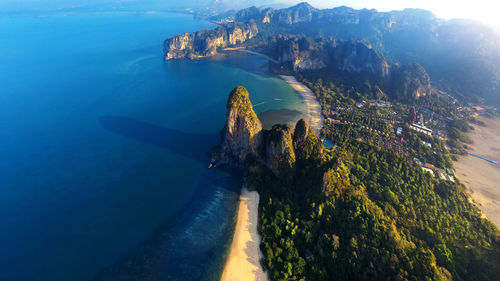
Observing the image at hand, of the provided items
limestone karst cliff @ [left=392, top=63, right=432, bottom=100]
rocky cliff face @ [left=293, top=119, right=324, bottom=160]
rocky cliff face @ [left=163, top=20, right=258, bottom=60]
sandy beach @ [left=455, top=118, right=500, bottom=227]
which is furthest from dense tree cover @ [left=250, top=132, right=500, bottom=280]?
rocky cliff face @ [left=163, top=20, right=258, bottom=60]

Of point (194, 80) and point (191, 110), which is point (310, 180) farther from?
point (194, 80)

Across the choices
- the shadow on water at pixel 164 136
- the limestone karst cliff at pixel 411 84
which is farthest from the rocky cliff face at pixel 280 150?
the limestone karst cliff at pixel 411 84

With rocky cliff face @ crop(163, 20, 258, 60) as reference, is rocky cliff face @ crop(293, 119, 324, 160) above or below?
below

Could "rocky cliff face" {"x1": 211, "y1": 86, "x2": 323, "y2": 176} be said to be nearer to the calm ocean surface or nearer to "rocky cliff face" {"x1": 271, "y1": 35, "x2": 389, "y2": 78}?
the calm ocean surface

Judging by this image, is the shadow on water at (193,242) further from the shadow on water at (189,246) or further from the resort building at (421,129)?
the resort building at (421,129)

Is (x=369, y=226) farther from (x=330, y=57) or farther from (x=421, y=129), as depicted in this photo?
(x=330, y=57)

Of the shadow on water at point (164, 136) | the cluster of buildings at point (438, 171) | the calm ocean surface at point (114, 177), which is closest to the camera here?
the calm ocean surface at point (114, 177)

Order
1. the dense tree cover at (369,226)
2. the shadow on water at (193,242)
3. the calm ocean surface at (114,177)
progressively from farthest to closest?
the calm ocean surface at (114,177) → the shadow on water at (193,242) → the dense tree cover at (369,226)
